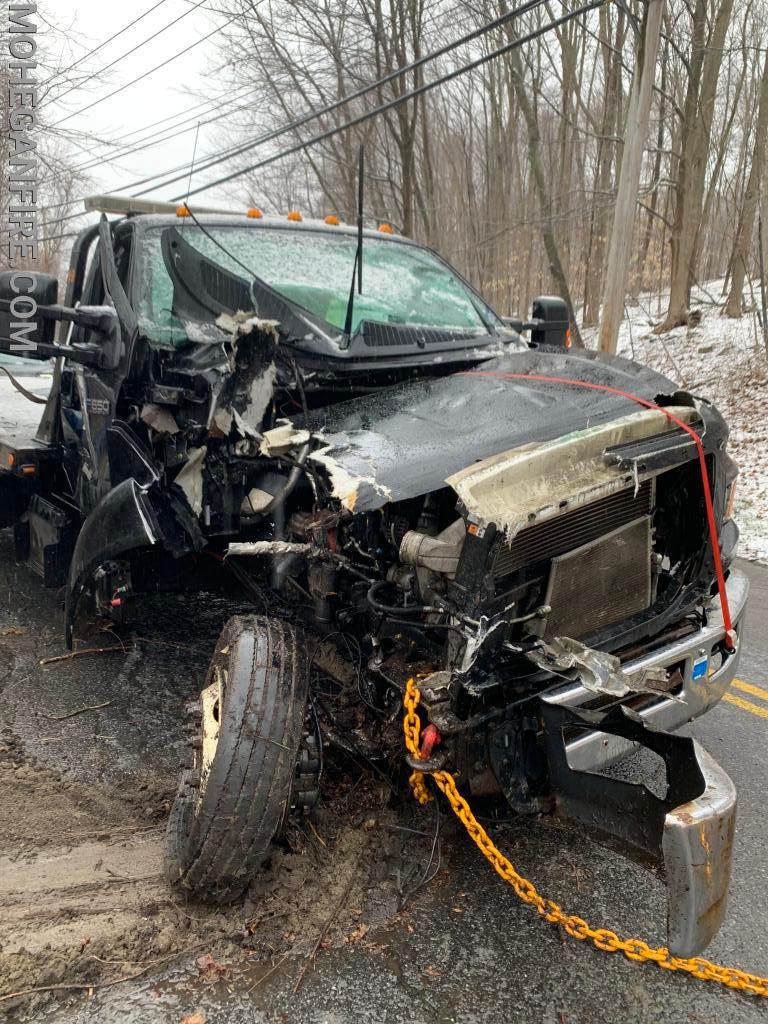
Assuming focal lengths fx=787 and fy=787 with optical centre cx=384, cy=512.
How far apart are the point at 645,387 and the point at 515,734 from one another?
1590mm

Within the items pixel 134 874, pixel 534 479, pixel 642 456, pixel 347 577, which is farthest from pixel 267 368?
pixel 134 874

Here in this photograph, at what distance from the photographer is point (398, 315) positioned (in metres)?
3.89

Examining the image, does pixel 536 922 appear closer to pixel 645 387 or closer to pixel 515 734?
pixel 515 734

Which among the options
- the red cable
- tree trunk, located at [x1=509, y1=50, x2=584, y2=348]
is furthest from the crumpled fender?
tree trunk, located at [x1=509, y1=50, x2=584, y2=348]

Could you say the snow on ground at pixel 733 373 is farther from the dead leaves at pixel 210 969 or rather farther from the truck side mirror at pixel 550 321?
the dead leaves at pixel 210 969

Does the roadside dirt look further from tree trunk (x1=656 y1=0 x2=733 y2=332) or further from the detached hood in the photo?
tree trunk (x1=656 y1=0 x2=733 y2=332)

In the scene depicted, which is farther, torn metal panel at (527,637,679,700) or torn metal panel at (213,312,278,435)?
torn metal panel at (213,312,278,435)

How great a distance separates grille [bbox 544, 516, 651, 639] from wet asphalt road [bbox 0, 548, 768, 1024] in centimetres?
88

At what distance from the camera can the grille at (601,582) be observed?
2510mm

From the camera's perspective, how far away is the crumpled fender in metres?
3.00

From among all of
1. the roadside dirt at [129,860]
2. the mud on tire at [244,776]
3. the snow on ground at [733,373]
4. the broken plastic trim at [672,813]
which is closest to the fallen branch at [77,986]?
the roadside dirt at [129,860]

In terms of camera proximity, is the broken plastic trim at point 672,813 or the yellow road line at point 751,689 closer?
the broken plastic trim at point 672,813

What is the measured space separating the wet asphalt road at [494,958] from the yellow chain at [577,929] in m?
0.04

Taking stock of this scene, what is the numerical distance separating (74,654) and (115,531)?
1602mm
